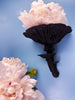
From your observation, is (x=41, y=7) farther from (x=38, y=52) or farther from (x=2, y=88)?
(x=2, y=88)

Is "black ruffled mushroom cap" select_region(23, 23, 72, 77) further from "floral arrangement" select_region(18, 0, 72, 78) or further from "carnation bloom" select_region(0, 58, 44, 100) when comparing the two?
"carnation bloom" select_region(0, 58, 44, 100)

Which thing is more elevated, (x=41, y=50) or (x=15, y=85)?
(x=41, y=50)

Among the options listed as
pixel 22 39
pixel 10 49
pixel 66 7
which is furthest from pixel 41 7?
pixel 10 49

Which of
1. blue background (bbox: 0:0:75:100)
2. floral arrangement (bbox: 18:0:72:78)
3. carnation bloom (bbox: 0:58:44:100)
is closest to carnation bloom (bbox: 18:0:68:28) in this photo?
floral arrangement (bbox: 18:0:72:78)

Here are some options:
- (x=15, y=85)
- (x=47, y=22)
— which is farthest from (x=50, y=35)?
(x=15, y=85)

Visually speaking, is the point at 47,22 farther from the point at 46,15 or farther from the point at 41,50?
the point at 41,50
